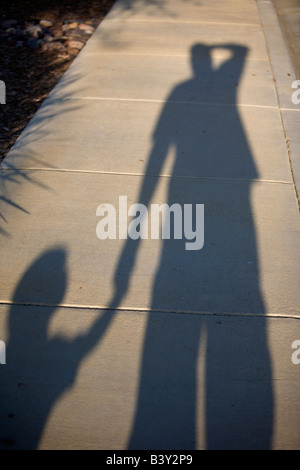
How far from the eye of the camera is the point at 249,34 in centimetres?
828

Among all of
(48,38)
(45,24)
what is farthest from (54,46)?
(45,24)

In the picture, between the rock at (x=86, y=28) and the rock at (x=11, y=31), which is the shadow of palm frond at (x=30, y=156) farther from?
the rock at (x=11, y=31)

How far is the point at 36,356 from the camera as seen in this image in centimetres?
325

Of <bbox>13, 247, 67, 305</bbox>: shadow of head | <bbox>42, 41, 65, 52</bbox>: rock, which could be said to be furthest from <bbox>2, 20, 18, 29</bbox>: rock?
<bbox>13, 247, 67, 305</bbox>: shadow of head

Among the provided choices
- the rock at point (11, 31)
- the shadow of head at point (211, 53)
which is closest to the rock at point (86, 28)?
the rock at point (11, 31)

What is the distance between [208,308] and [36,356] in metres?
1.23

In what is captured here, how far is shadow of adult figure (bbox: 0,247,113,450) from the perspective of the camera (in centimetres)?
288

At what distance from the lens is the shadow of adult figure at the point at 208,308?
2879 mm

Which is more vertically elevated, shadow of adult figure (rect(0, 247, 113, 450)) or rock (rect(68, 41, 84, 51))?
rock (rect(68, 41, 84, 51))

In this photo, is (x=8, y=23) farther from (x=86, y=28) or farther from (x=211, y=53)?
(x=211, y=53)

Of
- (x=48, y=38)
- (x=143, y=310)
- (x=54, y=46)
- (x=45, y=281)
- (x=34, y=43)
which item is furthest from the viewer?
(x=48, y=38)

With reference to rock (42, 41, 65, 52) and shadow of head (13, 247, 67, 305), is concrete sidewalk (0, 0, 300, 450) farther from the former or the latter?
rock (42, 41, 65, 52)

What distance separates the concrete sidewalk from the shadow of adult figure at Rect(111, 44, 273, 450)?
0.01 meters
